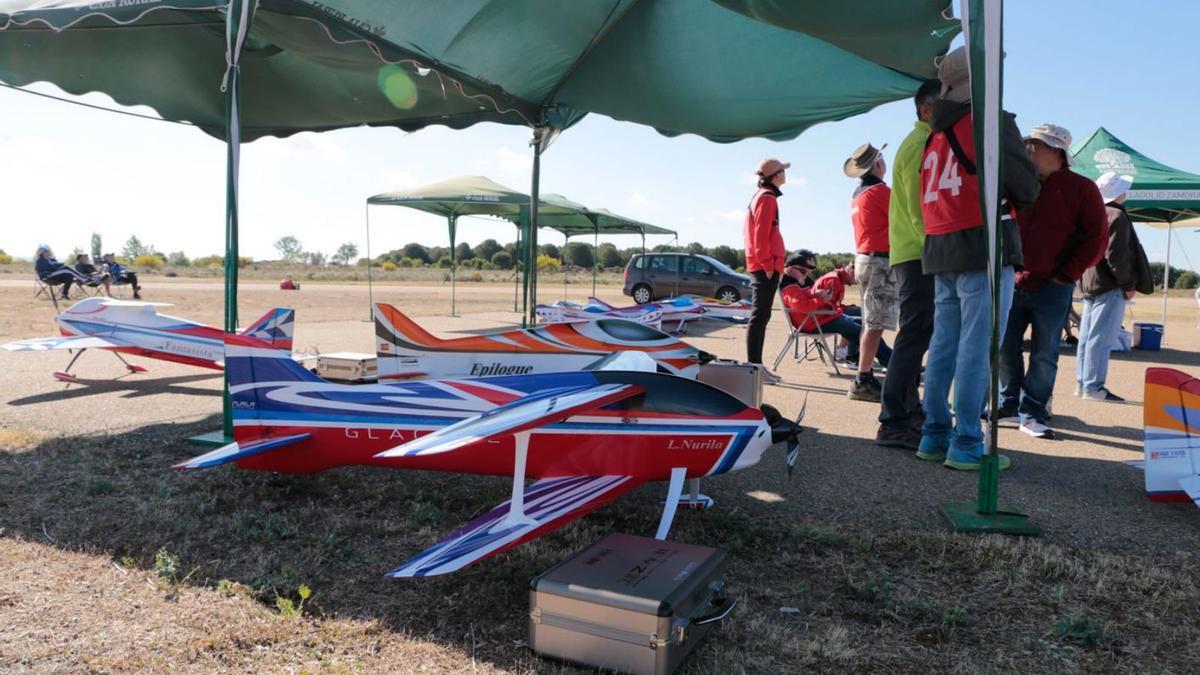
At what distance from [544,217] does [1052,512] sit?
17.3 meters

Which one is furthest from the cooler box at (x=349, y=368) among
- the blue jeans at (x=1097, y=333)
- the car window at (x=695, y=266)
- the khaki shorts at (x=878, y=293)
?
the car window at (x=695, y=266)

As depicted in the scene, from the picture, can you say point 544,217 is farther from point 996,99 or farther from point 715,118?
point 996,99

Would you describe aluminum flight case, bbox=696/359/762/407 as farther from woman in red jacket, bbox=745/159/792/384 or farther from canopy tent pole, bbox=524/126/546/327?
canopy tent pole, bbox=524/126/546/327

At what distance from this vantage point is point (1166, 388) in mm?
3592

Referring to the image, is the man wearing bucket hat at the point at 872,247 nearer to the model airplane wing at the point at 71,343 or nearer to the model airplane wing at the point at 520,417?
the model airplane wing at the point at 520,417

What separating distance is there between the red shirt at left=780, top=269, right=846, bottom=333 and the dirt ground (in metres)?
3.03

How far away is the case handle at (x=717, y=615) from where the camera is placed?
226 centimetres

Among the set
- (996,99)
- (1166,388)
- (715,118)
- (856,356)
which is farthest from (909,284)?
(856,356)

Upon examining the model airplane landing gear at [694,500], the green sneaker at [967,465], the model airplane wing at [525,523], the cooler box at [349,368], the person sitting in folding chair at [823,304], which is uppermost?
the person sitting in folding chair at [823,304]

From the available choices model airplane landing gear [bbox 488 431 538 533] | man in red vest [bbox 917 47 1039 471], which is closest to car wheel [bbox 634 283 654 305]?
man in red vest [bbox 917 47 1039 471]

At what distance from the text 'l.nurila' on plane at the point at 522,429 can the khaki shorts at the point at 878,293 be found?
3155mm

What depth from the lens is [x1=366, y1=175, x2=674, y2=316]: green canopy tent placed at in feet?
44.6

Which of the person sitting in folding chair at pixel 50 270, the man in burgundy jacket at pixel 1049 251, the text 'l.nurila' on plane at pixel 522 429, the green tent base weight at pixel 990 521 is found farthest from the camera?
the person sitting in folding chair at pixel 50 270

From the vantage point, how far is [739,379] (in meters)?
4.64
